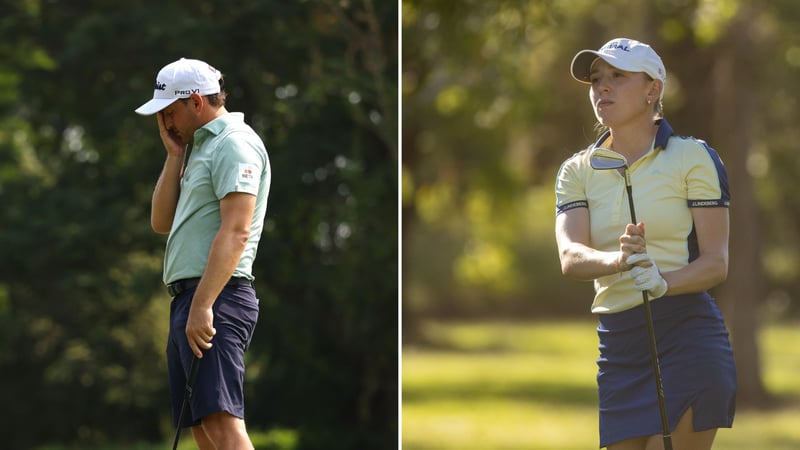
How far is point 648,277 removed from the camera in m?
3.18

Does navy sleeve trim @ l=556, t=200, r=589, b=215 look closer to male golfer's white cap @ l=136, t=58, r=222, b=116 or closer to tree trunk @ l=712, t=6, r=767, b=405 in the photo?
male golfer's white cap @ l=136, t=58, r=222, b=116

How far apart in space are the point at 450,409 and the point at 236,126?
12.0 m

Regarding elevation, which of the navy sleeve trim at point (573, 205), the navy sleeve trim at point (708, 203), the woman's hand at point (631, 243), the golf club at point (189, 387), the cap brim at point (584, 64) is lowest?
the golf club at point (189, 387)

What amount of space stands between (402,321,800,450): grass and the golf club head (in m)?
2.15

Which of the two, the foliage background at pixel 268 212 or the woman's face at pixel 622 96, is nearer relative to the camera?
the woman's face at pixel 622 96

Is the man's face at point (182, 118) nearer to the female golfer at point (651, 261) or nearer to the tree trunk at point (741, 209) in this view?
the female golfer at point (651, 261)

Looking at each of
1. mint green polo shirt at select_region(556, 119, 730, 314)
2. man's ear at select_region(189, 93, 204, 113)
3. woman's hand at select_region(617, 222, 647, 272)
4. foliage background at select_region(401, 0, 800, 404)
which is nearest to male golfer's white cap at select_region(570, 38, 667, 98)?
mint green polo shirt at select_region(556, 119, 730, 314)

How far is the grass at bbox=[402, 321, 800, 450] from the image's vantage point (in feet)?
40.9

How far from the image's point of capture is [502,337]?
29.1 metres

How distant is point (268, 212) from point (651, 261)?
357 inches

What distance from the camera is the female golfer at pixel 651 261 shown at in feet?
10.6

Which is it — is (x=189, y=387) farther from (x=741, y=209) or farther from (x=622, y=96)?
(x=741, y=209)

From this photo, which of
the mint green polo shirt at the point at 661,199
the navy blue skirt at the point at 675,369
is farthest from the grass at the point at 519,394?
the mint green polo shirt at the point at 661,199

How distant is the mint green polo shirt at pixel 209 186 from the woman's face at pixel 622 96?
3.12 ft
